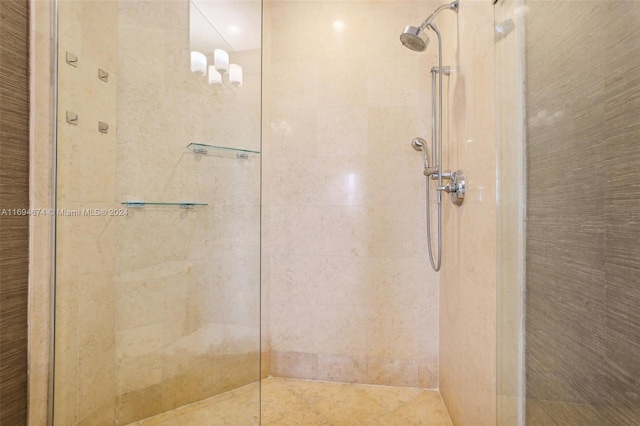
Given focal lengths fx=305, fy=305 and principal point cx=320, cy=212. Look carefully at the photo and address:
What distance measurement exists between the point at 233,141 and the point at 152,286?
739mm

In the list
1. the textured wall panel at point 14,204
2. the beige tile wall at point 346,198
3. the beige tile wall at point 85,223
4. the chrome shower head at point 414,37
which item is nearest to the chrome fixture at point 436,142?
the chrome shower head at point 414,37

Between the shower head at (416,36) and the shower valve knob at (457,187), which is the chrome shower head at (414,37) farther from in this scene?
the shower valve knob at (457,187)

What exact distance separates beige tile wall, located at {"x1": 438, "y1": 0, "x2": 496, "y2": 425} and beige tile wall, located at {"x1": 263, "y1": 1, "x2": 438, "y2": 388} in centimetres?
25

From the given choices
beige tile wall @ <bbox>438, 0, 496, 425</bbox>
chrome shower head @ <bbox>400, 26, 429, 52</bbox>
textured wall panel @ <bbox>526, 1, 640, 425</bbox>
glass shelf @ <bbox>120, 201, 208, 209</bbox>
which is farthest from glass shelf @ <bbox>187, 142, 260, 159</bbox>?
textured wall panel @ <bbox>526, 1, 640, 425</bbox>

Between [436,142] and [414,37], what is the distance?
56 cm

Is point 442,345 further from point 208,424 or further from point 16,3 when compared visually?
point 16,3

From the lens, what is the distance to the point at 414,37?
51.3 inches

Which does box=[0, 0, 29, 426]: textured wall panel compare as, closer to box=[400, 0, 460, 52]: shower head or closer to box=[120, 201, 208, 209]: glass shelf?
box=[120, 201, 208, 209]: glass shelf

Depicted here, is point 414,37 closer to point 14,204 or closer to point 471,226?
point 471,226

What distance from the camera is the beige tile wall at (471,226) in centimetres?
98

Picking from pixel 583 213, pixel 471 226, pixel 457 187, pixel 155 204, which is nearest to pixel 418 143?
pixel 457 187

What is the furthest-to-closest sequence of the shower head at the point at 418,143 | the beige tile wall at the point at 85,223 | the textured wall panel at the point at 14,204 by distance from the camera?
the shower head at the point at 418,143 → the beige tile wall at the point at 85,223 → the textured wall panel at the point at 14,204

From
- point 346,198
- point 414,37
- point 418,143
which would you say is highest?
point 414,37

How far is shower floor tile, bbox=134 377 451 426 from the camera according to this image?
1323 millimetres
